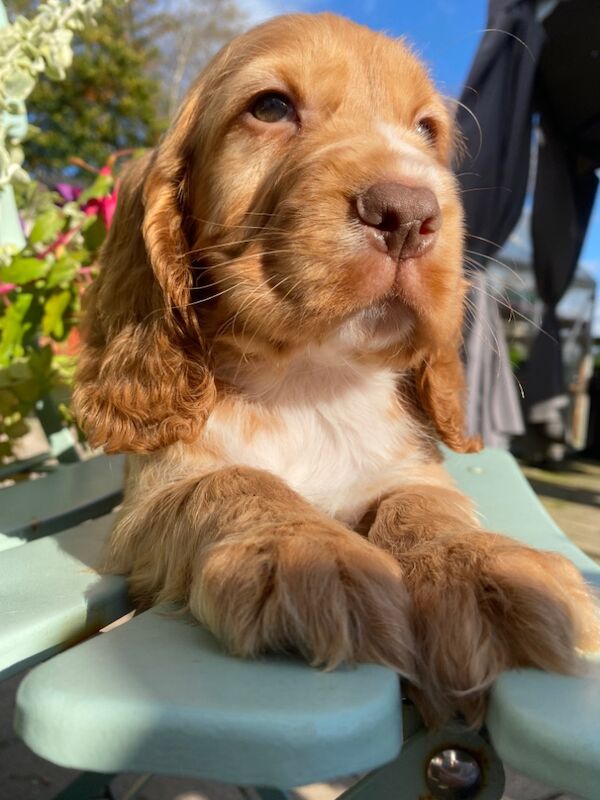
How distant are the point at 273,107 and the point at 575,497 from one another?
652 centimetres

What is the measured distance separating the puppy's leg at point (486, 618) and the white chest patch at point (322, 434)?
606mm

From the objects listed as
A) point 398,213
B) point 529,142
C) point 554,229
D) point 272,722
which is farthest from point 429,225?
point 554,229

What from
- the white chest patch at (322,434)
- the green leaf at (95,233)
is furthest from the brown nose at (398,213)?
the green leaf at (95,233)

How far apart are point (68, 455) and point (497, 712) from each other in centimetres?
260

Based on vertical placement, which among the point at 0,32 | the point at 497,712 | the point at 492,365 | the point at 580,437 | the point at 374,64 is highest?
the point at 0,32

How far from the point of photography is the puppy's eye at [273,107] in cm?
172

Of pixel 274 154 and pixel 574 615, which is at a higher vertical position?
pixel 274 154

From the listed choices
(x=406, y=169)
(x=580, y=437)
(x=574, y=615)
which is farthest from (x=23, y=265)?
(x=580, y=437)

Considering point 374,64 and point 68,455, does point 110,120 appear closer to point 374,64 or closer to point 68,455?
point 68,455

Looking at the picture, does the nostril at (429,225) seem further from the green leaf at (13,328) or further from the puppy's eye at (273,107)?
the green leaf at (13,328)

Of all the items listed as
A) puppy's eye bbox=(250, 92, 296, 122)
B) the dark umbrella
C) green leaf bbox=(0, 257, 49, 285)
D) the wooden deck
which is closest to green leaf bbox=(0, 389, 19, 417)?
green leaf bbox=(0, 257, 49, 285)

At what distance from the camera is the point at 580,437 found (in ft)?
40.0

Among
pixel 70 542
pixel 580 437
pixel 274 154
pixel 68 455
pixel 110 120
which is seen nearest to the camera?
pixel 274 154

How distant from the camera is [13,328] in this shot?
2574mm
